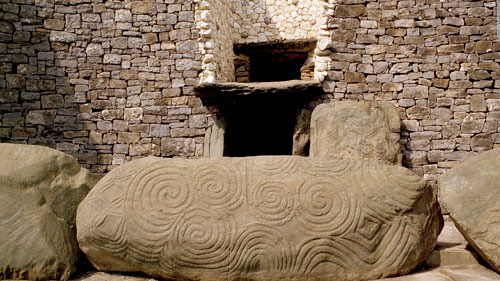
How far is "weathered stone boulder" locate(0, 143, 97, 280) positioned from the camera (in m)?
3.36

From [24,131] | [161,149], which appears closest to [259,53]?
[161,149]

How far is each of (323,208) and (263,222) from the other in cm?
49

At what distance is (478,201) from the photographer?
323cm

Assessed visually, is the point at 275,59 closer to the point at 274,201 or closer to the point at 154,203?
the point at 274,201

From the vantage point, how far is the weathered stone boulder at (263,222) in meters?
3.23

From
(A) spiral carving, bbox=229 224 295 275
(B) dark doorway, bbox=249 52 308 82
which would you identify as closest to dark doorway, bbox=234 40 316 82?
(B) dark doorway, bbox=249 52 308 82

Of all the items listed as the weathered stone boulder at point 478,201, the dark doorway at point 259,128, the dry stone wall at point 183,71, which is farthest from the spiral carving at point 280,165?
the dry stone wall at point 183,71

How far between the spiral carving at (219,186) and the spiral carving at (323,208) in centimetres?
50

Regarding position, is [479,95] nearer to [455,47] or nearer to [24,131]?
[455,47]

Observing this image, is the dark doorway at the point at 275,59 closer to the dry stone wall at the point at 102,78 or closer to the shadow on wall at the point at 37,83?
the dry stone wall at the point at 102,78

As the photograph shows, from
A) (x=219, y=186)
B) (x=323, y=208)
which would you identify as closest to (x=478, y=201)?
(x=323, y=208)

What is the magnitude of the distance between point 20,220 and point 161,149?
10.7 ft

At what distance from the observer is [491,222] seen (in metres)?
3.15

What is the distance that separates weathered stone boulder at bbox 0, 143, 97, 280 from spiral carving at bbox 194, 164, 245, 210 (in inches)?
46.6
